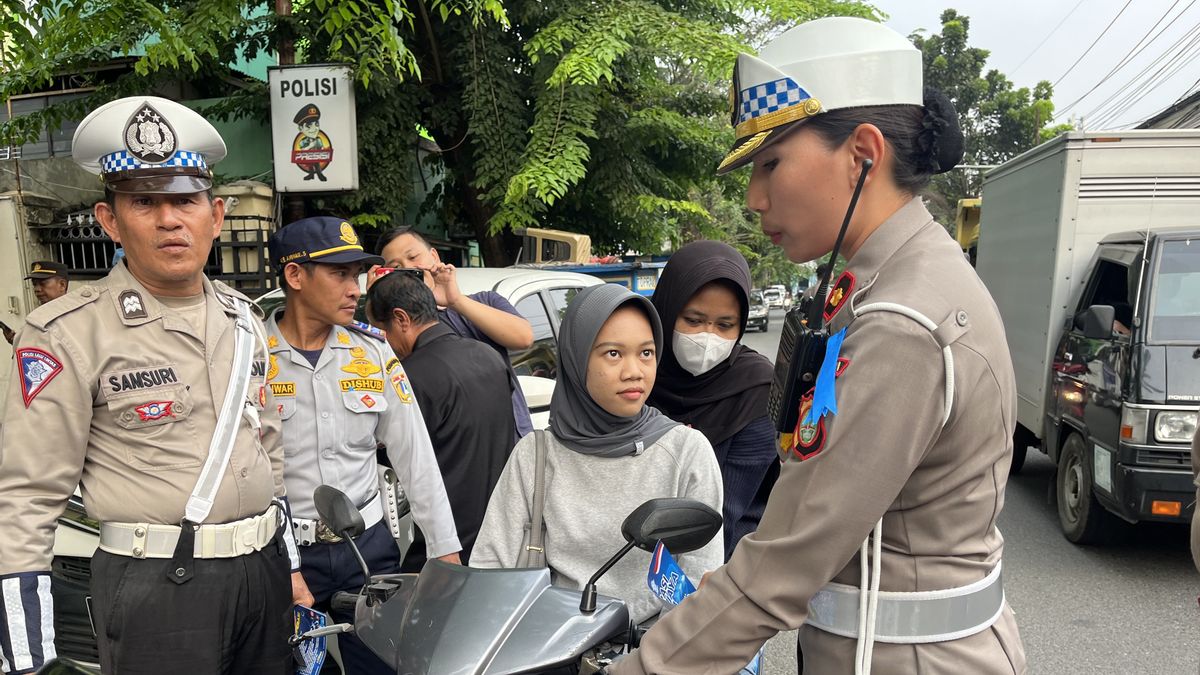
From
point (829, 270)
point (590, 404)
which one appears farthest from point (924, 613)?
point (590, 404)

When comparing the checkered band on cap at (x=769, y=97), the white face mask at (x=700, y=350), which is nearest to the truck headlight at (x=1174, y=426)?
the white face mask at (x=700, y=350)

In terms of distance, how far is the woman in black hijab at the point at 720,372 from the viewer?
2494 millimetres

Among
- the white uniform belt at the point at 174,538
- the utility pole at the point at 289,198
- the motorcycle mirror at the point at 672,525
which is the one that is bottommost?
the white uniform belt at the point at 174,538

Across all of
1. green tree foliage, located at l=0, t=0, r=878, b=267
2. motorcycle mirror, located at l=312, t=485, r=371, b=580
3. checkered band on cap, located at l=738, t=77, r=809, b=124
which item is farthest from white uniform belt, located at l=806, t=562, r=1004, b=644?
green tree foliage, located at l=0, t=0, r=878, b=267

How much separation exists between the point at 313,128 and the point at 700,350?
6.78m

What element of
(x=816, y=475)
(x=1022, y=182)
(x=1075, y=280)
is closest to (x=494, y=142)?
(x=1022, y=182)

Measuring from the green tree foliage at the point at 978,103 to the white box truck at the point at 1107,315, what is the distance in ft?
85.5

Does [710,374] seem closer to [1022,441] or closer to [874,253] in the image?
[874,253]

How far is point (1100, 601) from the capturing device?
4.44 m

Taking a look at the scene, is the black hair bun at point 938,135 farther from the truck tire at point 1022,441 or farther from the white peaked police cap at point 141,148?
the truck tire at point 1022,441

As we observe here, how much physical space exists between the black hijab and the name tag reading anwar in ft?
3.05

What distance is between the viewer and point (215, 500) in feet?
6.40

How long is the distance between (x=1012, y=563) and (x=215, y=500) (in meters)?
4.84

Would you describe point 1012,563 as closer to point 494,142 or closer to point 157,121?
point 157,121
